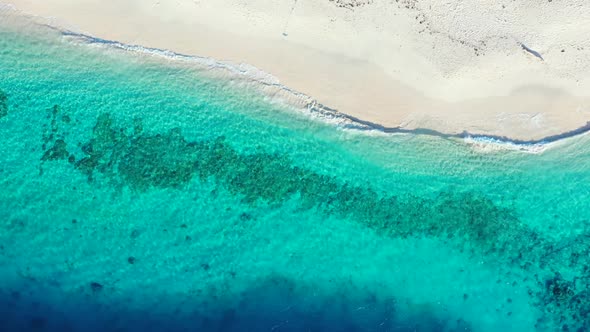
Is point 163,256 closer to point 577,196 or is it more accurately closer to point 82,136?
point 82,136

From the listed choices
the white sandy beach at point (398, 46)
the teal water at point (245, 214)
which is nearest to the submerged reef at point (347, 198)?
the teal water at point (245, 214)

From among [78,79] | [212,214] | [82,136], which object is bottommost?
[212,214]

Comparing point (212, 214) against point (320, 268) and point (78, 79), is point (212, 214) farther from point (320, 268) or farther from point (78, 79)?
point (78, 79)

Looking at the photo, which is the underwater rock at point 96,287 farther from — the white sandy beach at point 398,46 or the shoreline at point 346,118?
the white sandy beach at point 398,46

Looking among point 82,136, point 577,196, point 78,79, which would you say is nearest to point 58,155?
point 82,136

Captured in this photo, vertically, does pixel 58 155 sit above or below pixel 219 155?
below

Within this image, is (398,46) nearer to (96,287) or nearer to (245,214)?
(245,214)

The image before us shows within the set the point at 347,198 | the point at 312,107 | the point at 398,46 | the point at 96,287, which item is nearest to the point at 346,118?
the point at 312,107
